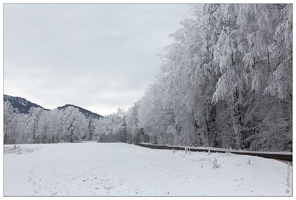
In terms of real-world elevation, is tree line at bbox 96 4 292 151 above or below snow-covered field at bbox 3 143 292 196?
above

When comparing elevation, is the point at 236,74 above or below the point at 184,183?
above

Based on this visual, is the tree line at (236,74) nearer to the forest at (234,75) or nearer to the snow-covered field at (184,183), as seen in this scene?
the forest at (234,75)

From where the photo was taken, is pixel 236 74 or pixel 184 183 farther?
pixel 236 74

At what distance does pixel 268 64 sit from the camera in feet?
56.4

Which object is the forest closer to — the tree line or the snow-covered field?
the tree line

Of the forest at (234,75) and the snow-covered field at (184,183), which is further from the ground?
the forest at (234,75)

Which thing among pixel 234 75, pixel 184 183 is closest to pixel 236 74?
pixel 234 75

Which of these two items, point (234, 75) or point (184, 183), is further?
point (234, 75)

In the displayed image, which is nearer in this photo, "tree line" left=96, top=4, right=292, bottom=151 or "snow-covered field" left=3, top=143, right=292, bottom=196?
"snow-covered field" left=3, top=143, right=292, bottom=196

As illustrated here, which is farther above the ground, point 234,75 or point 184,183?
point 234,75

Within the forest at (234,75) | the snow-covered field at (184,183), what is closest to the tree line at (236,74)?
the forest at (234,75)

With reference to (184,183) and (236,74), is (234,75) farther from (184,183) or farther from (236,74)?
(184,183)

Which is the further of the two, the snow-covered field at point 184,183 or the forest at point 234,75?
the forest at point 234,75

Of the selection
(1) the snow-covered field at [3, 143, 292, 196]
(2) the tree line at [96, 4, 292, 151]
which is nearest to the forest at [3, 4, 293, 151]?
(2) the tree line at [96, 4, 292, 151]
